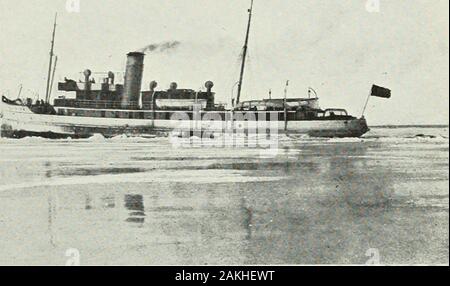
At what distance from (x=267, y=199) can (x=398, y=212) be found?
6.29 ft

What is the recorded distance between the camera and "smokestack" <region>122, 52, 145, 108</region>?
31.4 metres

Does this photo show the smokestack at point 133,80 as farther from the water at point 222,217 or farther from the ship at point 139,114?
the water at point 222,217

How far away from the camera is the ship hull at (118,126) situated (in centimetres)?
3229

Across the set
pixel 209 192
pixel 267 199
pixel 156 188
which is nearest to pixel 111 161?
pixel 156 188

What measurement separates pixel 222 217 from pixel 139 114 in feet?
90.5

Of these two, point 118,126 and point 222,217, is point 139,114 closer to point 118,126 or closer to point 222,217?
point 118,126

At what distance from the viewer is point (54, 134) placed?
32.2m

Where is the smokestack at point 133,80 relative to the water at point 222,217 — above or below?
above

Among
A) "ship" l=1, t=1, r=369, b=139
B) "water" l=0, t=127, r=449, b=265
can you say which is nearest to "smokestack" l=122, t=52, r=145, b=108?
"ship" l=1, t=1, r=369, b=139

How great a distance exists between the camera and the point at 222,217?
20.6 ft

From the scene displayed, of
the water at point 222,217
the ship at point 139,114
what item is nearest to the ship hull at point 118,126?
the ship at point 139,114

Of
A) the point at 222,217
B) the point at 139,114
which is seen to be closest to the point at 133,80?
the point at 139,114

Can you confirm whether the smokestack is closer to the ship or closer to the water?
the ship
